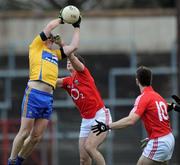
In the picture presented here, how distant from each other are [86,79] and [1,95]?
37.1 ft

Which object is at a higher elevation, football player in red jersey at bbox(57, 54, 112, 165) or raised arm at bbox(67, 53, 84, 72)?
raised arm at bbox(67, 53, 84, 72)

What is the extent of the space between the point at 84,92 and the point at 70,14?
1395 mm

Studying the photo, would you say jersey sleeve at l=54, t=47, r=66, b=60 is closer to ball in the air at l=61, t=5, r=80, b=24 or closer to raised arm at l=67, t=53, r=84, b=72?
raised arm at l=67, t=53, r=84, b=72

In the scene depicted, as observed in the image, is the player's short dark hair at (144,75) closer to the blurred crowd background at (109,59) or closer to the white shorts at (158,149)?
the white shorts at (158,149)

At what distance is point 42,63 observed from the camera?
1399cm

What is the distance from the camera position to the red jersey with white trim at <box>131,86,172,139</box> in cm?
1320

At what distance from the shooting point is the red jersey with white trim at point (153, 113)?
1320 centimetres

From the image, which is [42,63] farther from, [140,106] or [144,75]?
[140,106]

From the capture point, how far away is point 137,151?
2448cm

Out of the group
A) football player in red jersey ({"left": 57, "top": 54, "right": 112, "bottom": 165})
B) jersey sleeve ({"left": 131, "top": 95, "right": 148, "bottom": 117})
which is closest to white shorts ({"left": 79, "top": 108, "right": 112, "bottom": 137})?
football player in red jersey ({"left": 57, "top": 54, "right": 112, "bottom": 165})

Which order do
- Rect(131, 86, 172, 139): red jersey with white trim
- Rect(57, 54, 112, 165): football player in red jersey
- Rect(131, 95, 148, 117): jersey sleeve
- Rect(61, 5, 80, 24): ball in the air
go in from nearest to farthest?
Rect(131, 95, 148, 117): jersey sleeve → Rect(131, 86, 172, 139): red jersey with white trim → Rect(61, 5, 80, 24): ball in the air → Rect(57, 54, 112, 165): football player in red jersey

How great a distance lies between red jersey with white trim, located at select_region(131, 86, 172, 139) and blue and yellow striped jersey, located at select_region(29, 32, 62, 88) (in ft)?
5.15

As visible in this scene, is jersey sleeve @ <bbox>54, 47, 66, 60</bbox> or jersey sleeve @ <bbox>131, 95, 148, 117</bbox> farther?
jersey sleeve @ <bbox>54, 47, 66, 60</bbox>

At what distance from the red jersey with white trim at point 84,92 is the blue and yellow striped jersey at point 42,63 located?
545mm
